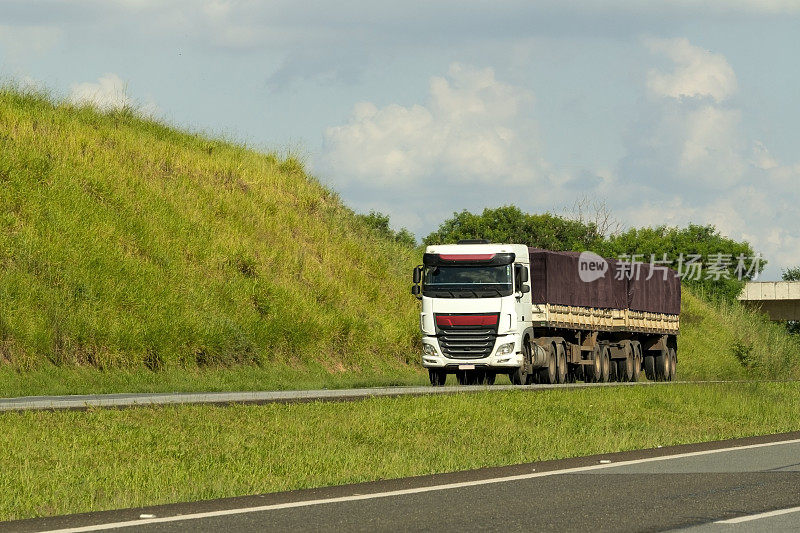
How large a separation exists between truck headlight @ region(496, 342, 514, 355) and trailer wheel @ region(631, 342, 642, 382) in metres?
10.5

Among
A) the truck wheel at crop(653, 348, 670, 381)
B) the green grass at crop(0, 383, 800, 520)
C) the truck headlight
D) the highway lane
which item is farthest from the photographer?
the truck wheel at crop(653, 348, 670, 381)

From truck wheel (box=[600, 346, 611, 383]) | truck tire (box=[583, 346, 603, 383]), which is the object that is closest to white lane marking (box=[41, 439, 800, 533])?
truck tire (box=[583, 346, 603, 383])

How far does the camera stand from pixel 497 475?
44.7 feet

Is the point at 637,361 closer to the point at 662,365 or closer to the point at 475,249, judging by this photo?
the point at 662,365

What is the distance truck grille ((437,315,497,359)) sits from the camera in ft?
102

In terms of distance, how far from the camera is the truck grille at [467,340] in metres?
31.0

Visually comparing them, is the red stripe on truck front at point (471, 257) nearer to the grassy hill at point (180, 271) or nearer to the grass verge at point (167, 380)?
the grass verge at point (167, 380)

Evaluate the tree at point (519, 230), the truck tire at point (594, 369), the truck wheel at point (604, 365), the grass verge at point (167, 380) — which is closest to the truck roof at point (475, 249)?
the grass verge at point (167, 380)

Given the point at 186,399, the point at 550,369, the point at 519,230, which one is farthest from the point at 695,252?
the point at 186,399

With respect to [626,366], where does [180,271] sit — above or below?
above

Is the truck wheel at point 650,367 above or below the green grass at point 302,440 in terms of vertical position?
above

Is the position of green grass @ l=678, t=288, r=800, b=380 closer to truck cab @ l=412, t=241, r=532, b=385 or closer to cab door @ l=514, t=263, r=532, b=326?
cab door @ l=514, t=263, r=532, b=326

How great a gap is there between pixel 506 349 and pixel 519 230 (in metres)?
68.0

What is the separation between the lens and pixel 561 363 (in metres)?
34.6
